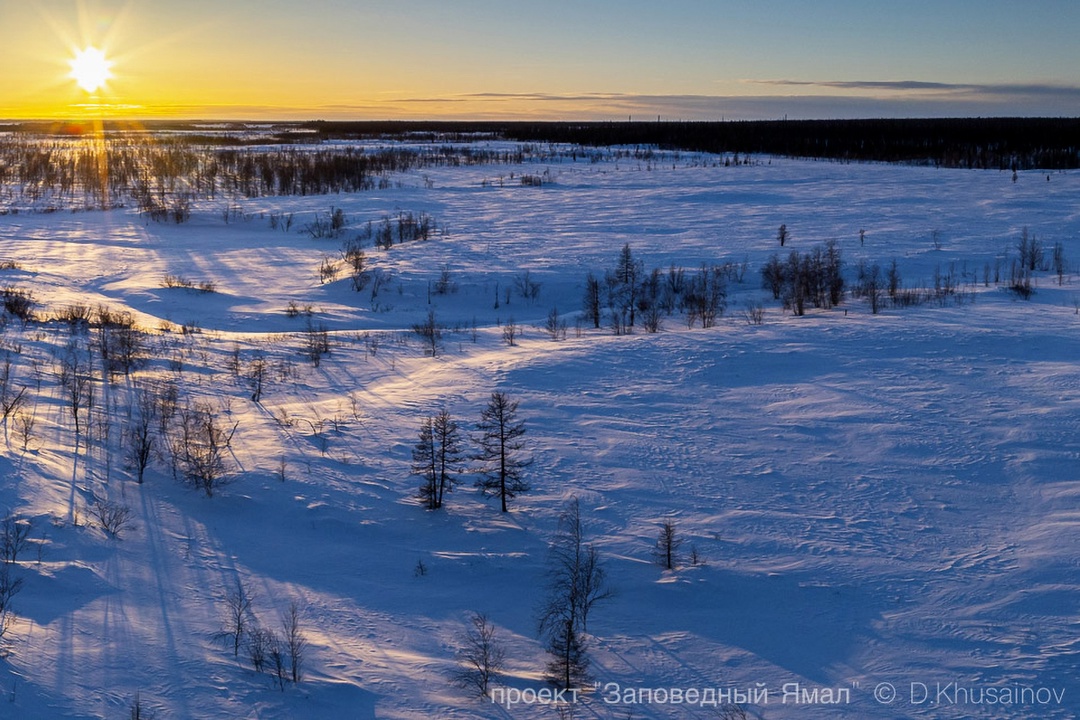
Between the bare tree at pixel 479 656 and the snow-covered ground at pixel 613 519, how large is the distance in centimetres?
6

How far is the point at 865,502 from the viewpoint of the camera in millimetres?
5688

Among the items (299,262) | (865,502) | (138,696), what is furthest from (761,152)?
(138,696)

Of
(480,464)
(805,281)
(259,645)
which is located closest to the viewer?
(259,645)

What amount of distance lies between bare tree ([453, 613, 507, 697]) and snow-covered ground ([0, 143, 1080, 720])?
64 mm

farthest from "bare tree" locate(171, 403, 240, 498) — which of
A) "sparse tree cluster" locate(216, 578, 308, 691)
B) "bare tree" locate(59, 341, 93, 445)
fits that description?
"sparse tree cluster" locate(216, 578, 308, 691)

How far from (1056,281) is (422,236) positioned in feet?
40.5

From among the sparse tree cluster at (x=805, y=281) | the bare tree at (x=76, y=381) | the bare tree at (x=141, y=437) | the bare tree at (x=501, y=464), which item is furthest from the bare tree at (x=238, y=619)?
the sparse tree cluster at (x=805, y=281)

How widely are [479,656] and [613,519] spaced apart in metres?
1.83

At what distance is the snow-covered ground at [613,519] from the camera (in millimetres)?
3811

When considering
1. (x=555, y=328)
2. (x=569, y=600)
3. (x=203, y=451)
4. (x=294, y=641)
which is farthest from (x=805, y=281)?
(x=294, y=641)

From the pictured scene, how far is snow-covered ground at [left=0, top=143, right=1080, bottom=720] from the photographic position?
150 inches

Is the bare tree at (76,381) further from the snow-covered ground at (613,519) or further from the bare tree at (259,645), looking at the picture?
the bare tree at (259,645)

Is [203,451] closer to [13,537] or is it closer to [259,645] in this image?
[13,537]

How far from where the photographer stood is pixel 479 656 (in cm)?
403
